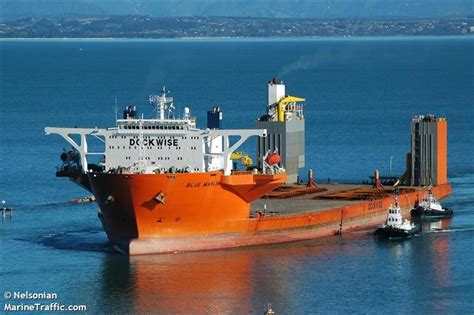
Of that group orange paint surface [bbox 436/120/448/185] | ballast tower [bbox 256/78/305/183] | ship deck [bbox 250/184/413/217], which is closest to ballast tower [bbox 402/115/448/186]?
orange paint surface [bbox 436/120/448/185]

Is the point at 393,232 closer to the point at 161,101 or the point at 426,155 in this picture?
the point at 161,101

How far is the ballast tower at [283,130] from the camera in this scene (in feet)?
244

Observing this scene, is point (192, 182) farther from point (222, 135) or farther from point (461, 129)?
point (461, 129)

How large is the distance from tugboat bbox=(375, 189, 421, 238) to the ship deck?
2.54m

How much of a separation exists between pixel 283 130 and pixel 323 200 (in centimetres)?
573

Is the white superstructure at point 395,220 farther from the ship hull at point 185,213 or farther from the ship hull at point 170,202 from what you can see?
the ship hull at point 170,202

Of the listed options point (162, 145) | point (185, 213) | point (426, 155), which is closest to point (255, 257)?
point (185, 213)

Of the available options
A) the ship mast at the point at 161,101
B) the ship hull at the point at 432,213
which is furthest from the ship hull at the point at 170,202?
the ship hull at the point at 432,213

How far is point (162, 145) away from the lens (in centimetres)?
6081

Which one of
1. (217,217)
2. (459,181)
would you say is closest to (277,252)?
(217,217)

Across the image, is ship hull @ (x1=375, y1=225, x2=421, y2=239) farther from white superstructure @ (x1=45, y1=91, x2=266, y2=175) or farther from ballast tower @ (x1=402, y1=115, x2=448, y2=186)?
ballast tower @ (x1=402, y1=115, x2=448, y2=186)

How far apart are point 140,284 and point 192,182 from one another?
608 centimetres

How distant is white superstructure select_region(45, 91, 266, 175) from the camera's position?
2388 inches

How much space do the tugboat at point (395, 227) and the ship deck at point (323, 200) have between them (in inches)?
100
